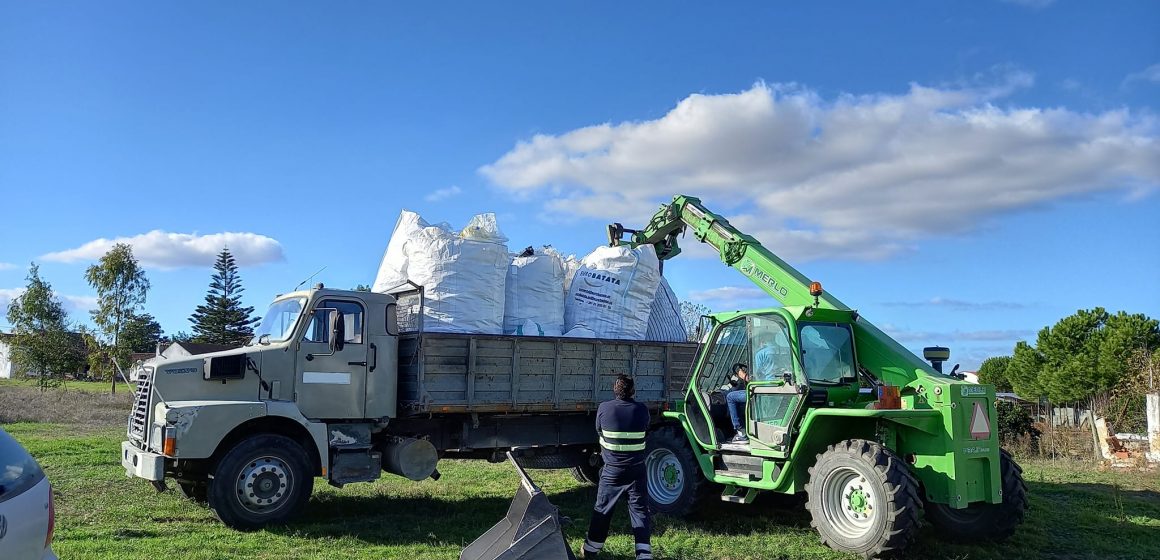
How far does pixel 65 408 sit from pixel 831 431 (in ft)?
77.2

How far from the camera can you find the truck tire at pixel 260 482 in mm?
7242

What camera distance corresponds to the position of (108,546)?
650 cm

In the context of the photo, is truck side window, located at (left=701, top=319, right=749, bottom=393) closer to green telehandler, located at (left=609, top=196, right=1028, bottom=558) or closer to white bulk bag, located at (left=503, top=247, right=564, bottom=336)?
green telehandler, located at (left=609, top=196, right=1028, bottom=558)

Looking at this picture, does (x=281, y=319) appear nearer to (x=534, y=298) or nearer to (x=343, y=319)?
(x=343, y=319)

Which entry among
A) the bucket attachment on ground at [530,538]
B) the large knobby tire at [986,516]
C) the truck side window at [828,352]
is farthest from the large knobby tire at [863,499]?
the bucket attachment on ground at [530,538]

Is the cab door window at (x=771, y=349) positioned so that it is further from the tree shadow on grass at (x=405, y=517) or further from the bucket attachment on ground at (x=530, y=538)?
the bucket attachment on ground at (x=530, y=538)

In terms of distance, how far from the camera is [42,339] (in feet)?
90.5

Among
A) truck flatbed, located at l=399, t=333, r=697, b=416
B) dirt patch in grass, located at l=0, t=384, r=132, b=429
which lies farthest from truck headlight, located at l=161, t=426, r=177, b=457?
dirt patch in grass, located at l=0, t=384, r=132, b=429

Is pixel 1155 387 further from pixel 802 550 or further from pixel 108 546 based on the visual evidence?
pixel 108 546

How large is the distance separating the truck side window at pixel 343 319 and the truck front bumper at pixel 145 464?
166cm

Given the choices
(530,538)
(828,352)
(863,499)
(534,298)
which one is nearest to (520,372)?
(534,298)

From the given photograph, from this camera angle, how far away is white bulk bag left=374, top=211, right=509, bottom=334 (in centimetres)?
866

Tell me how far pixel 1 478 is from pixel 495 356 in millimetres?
5309

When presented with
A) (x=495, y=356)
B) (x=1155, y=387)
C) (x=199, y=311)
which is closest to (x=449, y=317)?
(x=495, y=356)
